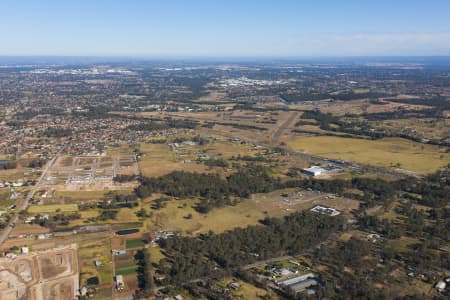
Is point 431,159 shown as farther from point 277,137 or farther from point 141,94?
point 141,94

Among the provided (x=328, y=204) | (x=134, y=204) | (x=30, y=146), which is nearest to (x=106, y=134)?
(x=30, y=146)

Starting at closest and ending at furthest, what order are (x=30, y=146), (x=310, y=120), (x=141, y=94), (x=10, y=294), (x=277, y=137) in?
(x=10, y=294) < (x=30, y=146) < (x=277, y=137) < (x=310, y=120) < (x=141, y=94)

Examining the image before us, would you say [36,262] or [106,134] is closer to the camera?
[36,262]

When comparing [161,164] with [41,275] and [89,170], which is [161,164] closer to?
[89,170]

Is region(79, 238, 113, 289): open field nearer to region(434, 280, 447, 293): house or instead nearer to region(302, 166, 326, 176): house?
region(434, 280, 447, 293): house

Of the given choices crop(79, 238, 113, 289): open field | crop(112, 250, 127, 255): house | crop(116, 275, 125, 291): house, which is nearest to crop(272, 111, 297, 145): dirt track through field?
crop(79, 238, 113, 289): open field

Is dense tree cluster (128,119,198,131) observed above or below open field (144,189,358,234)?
above

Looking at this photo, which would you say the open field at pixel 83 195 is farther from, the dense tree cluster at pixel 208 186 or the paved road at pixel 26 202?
the dense tree cluster at pixel 208 186
